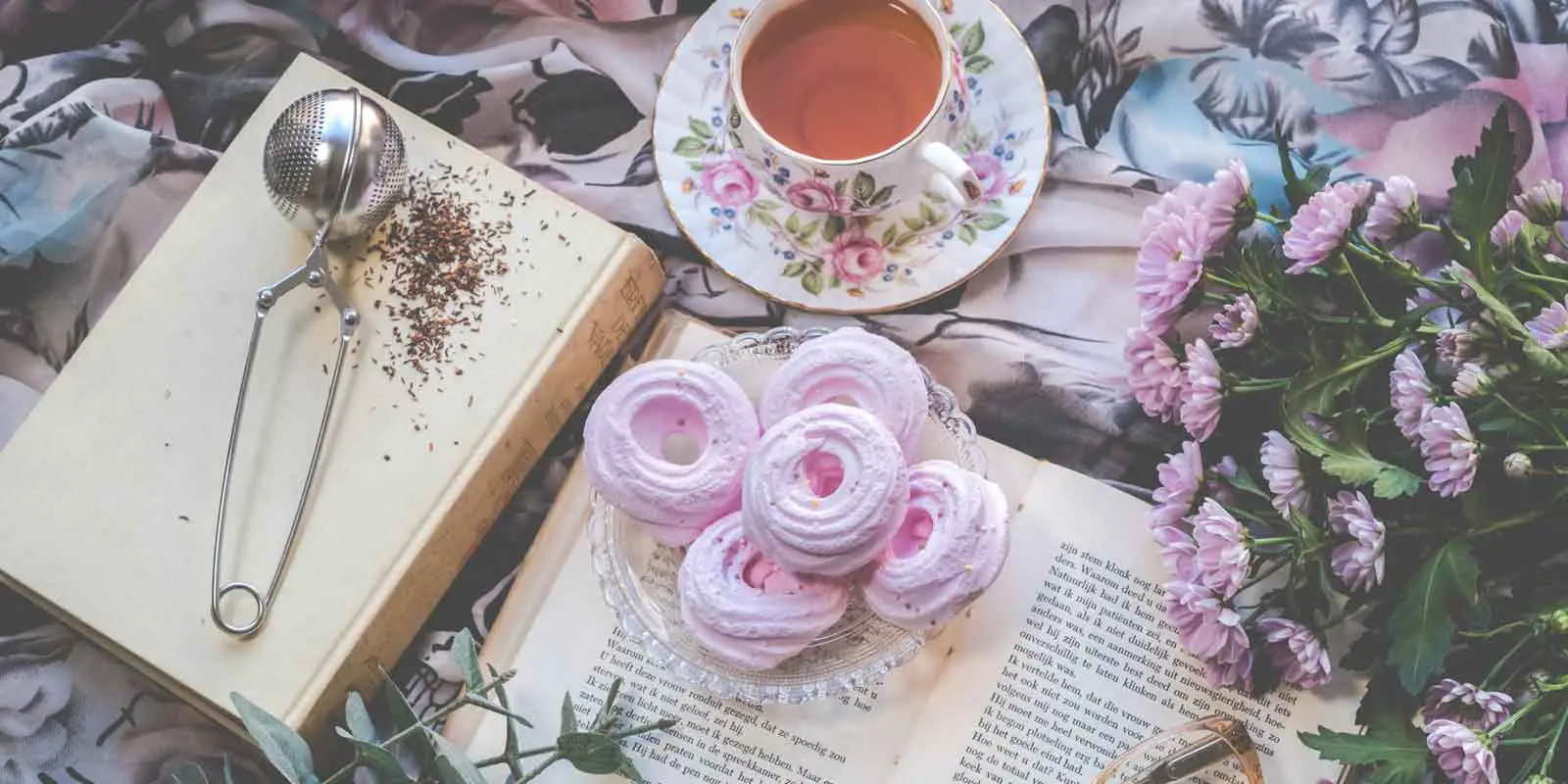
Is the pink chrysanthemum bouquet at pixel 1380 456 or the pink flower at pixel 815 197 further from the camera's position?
the pink flower at pixel 815 197

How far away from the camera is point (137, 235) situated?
958mm

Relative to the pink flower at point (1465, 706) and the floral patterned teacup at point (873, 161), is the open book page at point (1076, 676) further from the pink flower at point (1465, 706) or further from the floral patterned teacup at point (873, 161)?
the floral patterned teacup at point (873, 161)

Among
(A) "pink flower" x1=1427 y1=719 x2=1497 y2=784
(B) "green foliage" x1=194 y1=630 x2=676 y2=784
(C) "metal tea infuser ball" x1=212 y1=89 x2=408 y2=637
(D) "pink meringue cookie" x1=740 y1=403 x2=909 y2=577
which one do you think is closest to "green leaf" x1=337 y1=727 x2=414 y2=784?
(B) "green foliage" x1=194 y1=630 x2=676 y2=784

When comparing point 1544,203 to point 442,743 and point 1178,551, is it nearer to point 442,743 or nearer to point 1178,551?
point 1178,551

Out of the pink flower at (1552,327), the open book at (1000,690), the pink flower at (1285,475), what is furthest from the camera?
the open book at (1000,690)

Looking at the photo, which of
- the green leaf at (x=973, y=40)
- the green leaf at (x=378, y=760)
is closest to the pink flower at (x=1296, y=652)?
the green leaf at (x=973, y=40)

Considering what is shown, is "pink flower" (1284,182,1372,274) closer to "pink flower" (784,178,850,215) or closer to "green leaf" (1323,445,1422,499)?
"green leaf" (1323,445,1422,499)

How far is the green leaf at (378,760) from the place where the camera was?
0.77 m

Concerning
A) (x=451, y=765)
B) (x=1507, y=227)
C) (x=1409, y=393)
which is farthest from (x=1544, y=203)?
(x=451, y=765)

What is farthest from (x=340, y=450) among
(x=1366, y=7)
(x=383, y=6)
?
(x=1366, y=7)

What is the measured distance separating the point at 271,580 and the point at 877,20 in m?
0.53

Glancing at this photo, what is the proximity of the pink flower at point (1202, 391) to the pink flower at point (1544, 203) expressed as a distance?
184 mm

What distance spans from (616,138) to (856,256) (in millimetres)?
206

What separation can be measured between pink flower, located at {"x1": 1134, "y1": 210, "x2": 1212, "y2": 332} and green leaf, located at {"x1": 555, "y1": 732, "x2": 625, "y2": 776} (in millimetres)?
422
